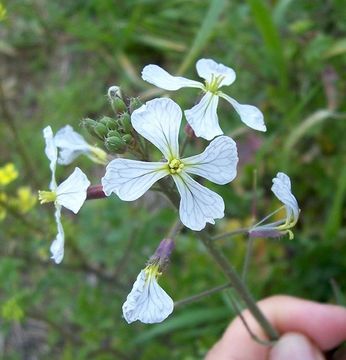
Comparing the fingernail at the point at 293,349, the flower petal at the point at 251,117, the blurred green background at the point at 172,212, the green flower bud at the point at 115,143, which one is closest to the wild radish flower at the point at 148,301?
the green flower bud at the point at 115,143

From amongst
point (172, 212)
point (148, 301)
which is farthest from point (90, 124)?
point (172, 212)

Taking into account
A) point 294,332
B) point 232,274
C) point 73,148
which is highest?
point 73,148

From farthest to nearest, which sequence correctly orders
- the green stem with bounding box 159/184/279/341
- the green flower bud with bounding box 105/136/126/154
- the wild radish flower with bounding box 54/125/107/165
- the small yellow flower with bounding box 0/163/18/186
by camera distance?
the small yellow flower with bounding box 0/163/18/186 → the wild radish flower with bounding box 54/125/107/165 → the green stem with bounding box 159/184/279/341 → the green flower bud with bounding box 105/136/126/154

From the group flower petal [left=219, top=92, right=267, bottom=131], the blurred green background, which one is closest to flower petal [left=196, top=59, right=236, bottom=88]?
flower petal [left=219, top=92, right=267, bottom=131]

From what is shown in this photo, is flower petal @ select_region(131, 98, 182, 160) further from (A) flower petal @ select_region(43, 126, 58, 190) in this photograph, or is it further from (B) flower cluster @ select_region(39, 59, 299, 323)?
(A) flower petal @ select_region(43, 126, 58, 190)

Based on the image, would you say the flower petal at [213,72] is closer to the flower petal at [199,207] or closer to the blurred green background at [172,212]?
the flower petal at [199,207]

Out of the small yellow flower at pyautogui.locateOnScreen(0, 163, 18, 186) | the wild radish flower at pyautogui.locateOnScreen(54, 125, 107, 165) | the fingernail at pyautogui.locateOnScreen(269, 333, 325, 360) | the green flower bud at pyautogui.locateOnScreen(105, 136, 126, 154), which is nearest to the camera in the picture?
Result: the green flower bud at pyautogui.locateOnScreen(105, 136, 126, 154)

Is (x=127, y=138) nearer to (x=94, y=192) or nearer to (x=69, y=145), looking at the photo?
(x=94, y=192)
